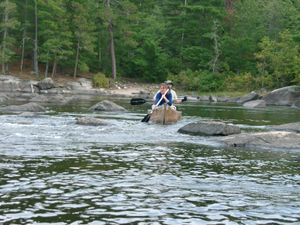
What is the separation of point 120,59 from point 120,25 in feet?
19.4

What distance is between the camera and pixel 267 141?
17.8 meters

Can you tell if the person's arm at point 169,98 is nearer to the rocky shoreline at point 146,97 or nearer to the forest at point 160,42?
the rocky shoreline at point 146,97

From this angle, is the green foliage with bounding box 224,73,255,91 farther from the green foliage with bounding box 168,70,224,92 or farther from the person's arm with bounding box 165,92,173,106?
the person's arm with bounding box 165,92,173,106

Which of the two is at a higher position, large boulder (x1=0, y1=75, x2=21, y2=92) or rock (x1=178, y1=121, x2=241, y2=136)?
large boulder (x1=0, y1=75, x2=21, y2=92)

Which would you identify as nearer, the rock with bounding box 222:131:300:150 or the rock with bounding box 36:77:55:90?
the rock with bounding box 222:131:300:150

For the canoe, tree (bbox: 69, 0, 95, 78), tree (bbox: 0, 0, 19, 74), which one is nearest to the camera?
the canoe

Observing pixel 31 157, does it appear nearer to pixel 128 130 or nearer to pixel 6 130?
pixel 6 130

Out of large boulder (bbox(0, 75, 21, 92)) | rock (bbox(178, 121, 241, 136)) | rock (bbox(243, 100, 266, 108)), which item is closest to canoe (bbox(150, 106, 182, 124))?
rock (bbox(178, 121, 241, 136))

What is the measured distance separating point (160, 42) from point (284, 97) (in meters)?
27.9

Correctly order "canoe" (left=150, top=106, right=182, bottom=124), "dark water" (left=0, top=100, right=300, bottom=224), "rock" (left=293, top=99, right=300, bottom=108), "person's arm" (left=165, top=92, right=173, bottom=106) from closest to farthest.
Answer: "dark water" (left=0, top=100, right=300, bottom=224) → "canoe" (left=150, top=106, right=182, bottom=124) → "person's arm" (left=165, top=92, right=173, bottom=106) → "rock" (left=293, top=99, right=300, bottom=108)

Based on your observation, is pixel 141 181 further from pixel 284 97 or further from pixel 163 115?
pixel 284 97

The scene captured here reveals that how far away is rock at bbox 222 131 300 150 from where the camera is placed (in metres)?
17.4

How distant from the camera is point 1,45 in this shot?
6131 centimetres

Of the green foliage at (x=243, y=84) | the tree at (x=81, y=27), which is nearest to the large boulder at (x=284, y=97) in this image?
the green foliage at (x=243, y=84)
